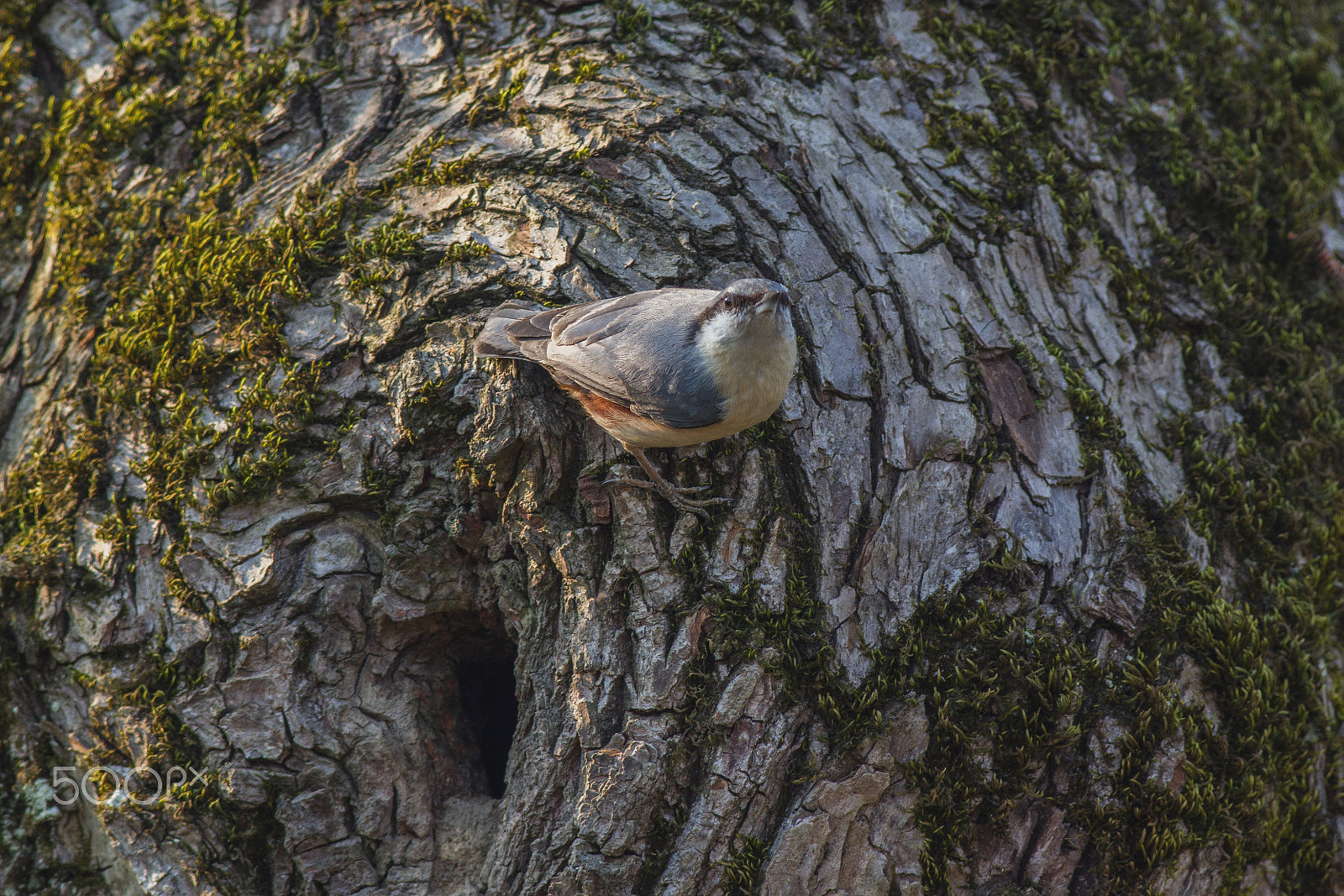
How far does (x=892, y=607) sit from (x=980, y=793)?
646mm

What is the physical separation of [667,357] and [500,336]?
604 mm

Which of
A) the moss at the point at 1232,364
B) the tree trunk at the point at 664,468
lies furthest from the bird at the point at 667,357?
the moss at the point at 1232,364

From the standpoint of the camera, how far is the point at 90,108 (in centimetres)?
401

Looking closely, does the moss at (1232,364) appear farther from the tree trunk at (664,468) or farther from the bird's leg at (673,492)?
the bird's leg at (673,492)

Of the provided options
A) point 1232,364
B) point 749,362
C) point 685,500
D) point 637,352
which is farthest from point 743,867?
point 1232,364

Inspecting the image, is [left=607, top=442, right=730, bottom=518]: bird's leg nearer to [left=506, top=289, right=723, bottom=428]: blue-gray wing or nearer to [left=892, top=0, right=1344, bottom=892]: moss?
[left=506, top=289, right=723, bottom=428]: blue-gray wing

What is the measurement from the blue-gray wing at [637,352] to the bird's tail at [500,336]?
0.09 ft

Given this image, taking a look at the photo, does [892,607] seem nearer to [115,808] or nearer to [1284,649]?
[1284,649]

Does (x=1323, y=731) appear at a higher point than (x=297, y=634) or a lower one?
lower

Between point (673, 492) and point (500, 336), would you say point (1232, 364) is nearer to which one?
point (673, 492)

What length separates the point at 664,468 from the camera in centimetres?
322

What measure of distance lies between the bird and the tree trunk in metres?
0.18

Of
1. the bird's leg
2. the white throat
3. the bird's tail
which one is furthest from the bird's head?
the bird's tail

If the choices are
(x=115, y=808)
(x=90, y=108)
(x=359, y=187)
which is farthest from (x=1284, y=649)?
(x=90, y=108)
